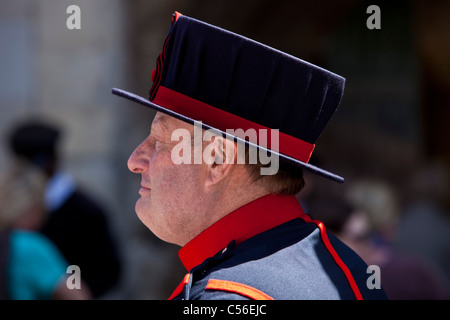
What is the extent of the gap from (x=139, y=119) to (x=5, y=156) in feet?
3.11

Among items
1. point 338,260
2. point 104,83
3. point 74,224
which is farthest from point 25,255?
point 104,83

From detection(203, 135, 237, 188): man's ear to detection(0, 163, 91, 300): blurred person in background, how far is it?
167 cm

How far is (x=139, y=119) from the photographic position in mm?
5688

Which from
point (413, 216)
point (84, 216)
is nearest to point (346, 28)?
point (413, 216)

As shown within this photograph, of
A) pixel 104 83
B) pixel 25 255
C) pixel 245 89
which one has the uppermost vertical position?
pixel 245 89

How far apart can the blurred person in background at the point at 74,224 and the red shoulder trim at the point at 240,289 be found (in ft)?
9.04

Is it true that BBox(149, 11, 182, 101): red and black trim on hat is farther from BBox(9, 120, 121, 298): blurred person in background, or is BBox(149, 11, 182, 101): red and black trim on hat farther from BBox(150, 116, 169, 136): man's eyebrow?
BBox(9, 120, 121, 298): blurred person in background

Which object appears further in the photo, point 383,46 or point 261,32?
point 383,46

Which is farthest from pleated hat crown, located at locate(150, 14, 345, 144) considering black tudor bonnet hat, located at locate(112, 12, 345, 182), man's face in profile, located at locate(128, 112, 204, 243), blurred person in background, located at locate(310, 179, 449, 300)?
blurred person in background, located at locate(310, 179, 449, 300)

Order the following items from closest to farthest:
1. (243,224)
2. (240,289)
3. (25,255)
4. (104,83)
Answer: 1. (240,289)
2. (243,224)
3. (25,255)
4. (104,83)

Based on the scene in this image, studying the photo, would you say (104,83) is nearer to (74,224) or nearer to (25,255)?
(74,224)

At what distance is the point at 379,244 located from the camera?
410cm

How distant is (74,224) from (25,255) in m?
1.03
